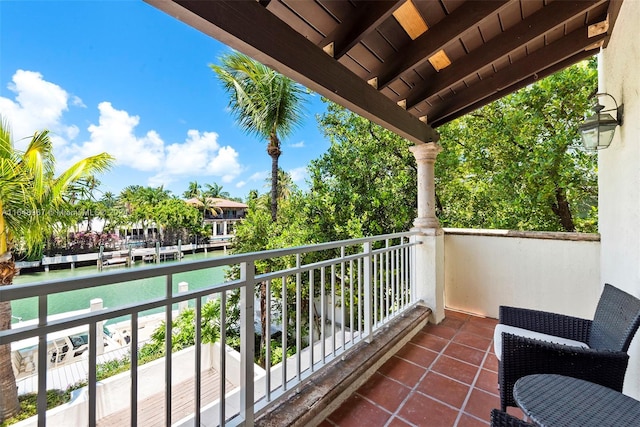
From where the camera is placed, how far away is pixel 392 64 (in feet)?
6.83

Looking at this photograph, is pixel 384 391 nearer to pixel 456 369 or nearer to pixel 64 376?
pixel 456 369

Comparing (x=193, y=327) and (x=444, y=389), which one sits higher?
(x=444, y=389)

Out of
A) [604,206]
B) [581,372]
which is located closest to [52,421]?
Answer: [581,372]

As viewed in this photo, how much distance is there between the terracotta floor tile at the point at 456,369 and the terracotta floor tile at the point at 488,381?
47mm

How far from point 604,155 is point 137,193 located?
37624 millimetres

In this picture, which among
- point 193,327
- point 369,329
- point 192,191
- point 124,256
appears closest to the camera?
point 369,329

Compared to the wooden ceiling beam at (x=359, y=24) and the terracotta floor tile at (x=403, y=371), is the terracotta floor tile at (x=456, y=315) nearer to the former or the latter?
the terracotta floor tile at (x=403, y=371)

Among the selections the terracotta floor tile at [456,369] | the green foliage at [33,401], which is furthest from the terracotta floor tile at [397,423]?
the green foliage at [33,401]

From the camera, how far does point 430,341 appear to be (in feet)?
8.64

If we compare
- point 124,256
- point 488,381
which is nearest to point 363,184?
point 488,381

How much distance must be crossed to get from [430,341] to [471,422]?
3.32 ft

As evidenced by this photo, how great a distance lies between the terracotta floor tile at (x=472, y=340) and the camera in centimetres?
253

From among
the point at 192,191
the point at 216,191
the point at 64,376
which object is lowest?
the point at 64,376

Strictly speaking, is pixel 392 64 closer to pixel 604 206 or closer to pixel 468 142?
pixel 604 206
